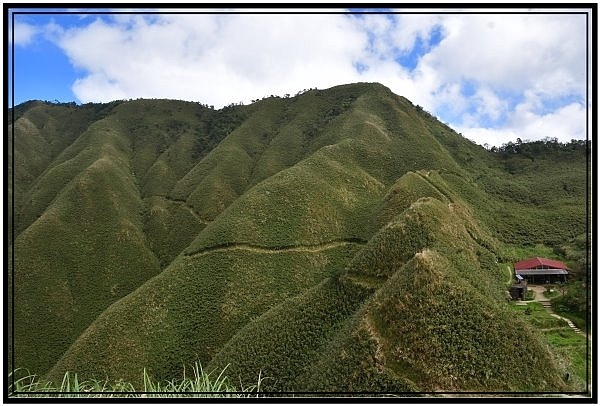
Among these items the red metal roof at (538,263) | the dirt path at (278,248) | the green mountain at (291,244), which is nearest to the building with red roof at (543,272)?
the red metal roof at (538,263)

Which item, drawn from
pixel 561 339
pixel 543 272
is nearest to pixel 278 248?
pixel 543 272

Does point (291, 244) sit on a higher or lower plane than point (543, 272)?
higher

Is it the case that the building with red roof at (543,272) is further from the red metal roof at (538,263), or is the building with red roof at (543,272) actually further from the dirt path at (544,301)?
the dirt path at (544,301)

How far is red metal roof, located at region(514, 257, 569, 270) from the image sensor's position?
27.6 m

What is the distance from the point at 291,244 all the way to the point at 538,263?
1667 centimetres

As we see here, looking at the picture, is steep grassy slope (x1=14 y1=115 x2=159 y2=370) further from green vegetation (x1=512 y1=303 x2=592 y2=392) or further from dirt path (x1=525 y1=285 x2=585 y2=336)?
dirt path (x1=525 y1=285 x2=585 y2=336)

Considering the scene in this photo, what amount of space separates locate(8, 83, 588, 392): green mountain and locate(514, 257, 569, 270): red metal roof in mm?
1388

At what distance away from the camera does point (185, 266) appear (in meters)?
31.1

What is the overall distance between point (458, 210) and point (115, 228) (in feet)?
108

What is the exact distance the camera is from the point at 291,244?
31.7 metres

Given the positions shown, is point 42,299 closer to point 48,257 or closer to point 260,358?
point 48,257

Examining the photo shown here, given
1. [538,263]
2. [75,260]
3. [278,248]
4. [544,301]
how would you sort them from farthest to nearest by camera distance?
[75,260]
[278,248]
[538,263]
[544,301]

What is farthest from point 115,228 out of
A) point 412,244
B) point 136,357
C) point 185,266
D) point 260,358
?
point 412,244

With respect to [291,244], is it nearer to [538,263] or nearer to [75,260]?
[538,263]
